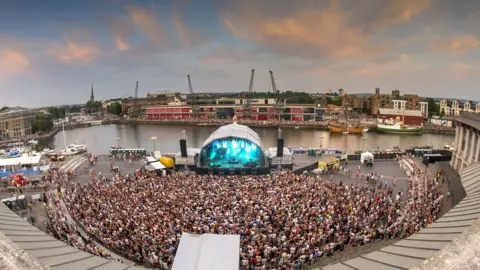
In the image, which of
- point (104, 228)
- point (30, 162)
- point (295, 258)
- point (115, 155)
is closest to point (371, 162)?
point (295, 258)

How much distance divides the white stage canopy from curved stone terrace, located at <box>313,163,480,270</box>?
3.79 meters

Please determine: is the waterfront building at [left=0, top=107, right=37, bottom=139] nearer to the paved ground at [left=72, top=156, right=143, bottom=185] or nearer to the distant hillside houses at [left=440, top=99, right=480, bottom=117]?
the paved ground at [left=72, top=156, right=143, bottom=185]

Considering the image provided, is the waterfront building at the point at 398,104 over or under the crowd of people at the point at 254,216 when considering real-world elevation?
over

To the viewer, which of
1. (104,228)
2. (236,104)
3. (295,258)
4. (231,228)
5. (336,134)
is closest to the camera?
(295,258)

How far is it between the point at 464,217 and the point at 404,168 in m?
20.3

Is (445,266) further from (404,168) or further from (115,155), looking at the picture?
(115,155)

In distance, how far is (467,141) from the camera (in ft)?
67.4

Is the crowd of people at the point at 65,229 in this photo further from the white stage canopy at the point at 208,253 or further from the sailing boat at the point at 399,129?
the sailing boat at the point at 399,129

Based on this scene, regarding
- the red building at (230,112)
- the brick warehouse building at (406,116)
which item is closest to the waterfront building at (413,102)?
the brick warehouse building at (406,116)

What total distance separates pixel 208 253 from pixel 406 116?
67834 mm

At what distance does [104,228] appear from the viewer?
12.4 m

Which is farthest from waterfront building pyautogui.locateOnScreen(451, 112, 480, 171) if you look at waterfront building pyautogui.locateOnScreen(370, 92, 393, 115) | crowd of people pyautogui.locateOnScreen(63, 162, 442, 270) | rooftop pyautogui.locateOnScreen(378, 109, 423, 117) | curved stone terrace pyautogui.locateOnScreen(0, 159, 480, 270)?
waterfront building pyautogui.locateOnScreen(370, 92, 393, 115)

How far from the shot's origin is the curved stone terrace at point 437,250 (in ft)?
9.67

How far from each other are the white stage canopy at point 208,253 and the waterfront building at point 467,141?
17554mm
